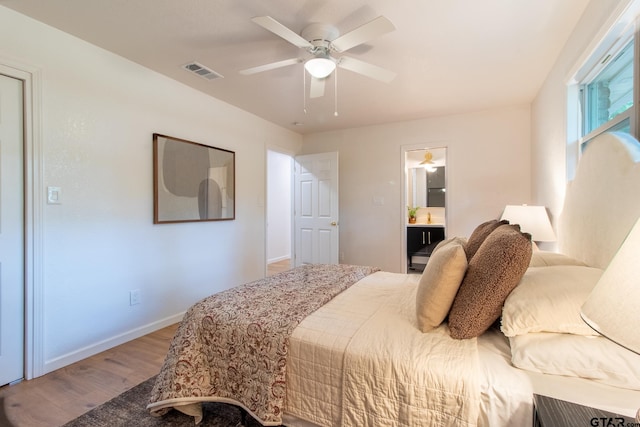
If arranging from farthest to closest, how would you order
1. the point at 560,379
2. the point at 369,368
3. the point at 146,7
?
the point at 146,7 < the point at 369,368 < the point at 560,379

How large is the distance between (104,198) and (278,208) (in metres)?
4.30

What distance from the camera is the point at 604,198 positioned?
4.67 feet

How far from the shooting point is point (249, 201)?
3.93 meters

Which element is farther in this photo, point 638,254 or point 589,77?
point 589,77

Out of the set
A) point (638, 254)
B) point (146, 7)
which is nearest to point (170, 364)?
point (638, 254)

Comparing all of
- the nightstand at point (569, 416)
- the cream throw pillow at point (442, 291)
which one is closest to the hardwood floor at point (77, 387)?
the cream throw pillow at point (442, 291)

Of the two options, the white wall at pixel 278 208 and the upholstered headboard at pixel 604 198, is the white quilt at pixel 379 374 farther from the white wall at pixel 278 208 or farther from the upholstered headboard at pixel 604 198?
the white wall at pixel 278 208

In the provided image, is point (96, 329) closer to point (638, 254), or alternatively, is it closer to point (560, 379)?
point (560, 379)

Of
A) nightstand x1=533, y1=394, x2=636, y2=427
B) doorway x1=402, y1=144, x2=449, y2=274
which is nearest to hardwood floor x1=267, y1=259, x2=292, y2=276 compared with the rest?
doorway x1=402, y1=144, x2=449, y2=274

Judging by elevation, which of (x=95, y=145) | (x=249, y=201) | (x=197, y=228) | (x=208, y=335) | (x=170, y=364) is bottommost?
(x=170, y=364)

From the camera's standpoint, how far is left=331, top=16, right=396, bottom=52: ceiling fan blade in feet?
5.24

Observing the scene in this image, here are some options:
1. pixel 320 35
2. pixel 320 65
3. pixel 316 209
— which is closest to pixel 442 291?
pixel 320 65

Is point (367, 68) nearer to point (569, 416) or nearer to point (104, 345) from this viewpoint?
point (569, 416)

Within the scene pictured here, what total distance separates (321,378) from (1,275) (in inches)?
86.1
